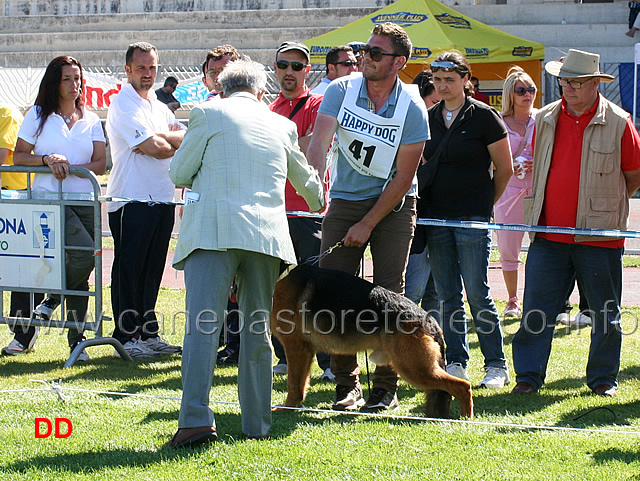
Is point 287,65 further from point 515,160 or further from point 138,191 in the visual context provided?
point 515,160

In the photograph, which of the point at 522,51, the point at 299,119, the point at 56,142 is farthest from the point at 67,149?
the point at 522,51

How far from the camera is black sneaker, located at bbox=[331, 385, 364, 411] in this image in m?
5.20

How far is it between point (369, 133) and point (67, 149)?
8.96ft

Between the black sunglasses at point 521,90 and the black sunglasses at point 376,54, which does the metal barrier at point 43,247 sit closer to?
the black sunglasses at point 376,54

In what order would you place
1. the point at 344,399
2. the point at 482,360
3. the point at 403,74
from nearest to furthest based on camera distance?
the point at 344,399 < the point at 482,360 < the point at 403,74

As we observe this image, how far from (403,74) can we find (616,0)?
11587 millimetres

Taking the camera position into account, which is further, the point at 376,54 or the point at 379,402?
the point at 379,402

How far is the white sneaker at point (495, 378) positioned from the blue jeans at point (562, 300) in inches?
6.4

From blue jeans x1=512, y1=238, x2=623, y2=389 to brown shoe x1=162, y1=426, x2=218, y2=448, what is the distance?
2.46 metres

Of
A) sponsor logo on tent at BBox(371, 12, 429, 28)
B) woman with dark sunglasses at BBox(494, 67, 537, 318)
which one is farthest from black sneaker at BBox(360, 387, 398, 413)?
sponsor logo on tent at BBox(371, 12, 429, 28)

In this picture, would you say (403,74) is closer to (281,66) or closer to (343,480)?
(281,66)

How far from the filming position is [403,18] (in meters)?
18.2

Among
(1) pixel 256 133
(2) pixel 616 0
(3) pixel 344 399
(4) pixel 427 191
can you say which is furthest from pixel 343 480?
(2) pixel 616 0

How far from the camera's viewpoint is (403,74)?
1848 centimetres
